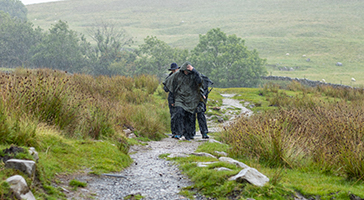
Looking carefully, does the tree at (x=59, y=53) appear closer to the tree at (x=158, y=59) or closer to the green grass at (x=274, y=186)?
the tree at (x=158, y=59)

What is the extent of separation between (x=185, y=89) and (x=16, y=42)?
50136 millimetres

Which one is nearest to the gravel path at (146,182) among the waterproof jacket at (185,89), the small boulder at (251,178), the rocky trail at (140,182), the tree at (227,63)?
the rocky trail at (140,182)

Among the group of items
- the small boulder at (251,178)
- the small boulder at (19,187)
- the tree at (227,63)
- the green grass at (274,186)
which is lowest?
the tree at (227,63)

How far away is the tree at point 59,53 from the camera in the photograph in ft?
160

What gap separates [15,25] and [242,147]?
55.4m

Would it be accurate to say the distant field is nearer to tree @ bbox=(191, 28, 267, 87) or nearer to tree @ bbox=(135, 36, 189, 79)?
tree @ bbox=(191, 28, 267, 87)

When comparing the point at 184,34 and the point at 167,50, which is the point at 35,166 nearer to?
the point at 167,50

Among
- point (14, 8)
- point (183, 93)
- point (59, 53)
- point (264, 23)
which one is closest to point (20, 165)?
point (183, 93)

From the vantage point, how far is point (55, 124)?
6656mm

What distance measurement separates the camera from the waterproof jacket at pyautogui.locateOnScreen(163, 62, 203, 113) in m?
10.2

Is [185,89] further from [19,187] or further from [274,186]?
[19,187]

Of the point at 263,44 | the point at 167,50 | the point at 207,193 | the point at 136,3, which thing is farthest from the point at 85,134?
the point at 136,3

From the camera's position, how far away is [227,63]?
4822 centimetres

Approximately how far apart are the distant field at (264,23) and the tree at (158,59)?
661 inches
